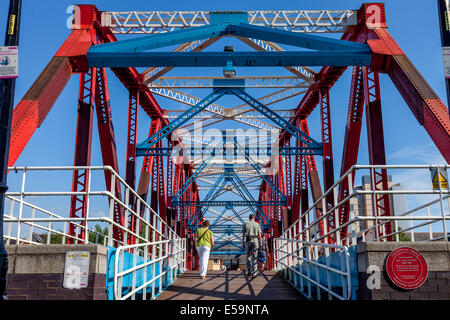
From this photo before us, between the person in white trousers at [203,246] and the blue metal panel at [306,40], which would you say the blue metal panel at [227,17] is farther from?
the person in white trousers at [203,246]

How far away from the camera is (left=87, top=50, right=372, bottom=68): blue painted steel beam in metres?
16.2

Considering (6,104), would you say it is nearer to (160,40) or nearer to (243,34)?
(160,40)

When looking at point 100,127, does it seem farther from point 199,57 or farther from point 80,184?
point 199,57

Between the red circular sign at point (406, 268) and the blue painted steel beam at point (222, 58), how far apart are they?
10.7 meters

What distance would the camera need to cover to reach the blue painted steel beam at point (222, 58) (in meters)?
16.2

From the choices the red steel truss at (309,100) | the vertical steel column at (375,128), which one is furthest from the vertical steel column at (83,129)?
the vertical steel column at (375,128)

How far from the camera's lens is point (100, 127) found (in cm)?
1950

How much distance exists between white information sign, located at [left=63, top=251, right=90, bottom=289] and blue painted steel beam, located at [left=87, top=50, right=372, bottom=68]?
33.9ft

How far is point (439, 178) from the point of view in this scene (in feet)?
24.9

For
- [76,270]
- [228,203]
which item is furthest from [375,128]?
[228,203]

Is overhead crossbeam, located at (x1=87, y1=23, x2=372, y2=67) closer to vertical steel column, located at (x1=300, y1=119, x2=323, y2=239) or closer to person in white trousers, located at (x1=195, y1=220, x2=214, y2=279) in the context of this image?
person in white trousers, located at (x1=195, y1=220, x2=214, y2=279)

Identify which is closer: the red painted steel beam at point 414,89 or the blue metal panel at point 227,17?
the red painted steel beam at point 414,89
